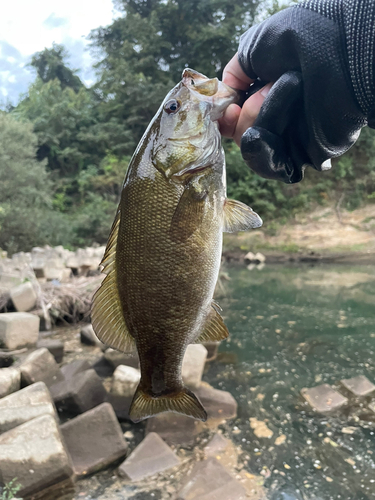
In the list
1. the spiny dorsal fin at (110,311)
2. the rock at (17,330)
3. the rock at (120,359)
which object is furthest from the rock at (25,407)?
the spiny dorsal fin at (110,311)

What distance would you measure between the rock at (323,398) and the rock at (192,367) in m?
1.71

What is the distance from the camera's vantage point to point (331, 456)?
173 inches

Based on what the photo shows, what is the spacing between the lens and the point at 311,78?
140 centimetres

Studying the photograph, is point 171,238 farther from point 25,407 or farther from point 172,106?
point 25,407

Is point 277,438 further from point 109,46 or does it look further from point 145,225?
point 109,46

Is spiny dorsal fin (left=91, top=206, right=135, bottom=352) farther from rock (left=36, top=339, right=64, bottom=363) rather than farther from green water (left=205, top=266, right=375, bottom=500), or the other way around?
rock (left=36, top=339, right=64, bottom=363)

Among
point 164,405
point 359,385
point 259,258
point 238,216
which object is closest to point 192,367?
point 359,385

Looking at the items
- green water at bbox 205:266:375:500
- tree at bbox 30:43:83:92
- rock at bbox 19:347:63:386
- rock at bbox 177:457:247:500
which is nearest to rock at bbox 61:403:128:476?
rock at bbox 177:457:247:500

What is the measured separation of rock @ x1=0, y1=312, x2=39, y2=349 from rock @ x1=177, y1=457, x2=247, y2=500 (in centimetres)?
404

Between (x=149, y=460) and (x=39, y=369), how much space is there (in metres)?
2.00

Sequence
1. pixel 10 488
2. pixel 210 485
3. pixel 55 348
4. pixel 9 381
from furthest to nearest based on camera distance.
→ 1. pixel 55 348
2. pixel 9 381
3. pixel 210 485
4. pixel 10 488

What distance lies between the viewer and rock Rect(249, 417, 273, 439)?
15.7 ft

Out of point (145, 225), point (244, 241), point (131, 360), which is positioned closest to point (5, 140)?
point (244, 241)

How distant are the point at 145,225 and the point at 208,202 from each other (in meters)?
0.25
